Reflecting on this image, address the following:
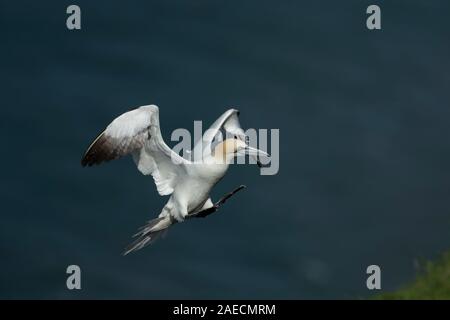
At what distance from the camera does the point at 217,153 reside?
14.0m

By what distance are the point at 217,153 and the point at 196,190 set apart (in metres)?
0.43

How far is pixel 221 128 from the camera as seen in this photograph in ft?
50.5
